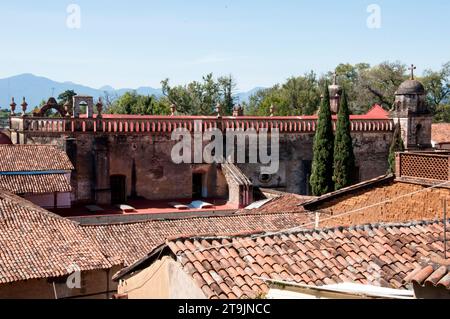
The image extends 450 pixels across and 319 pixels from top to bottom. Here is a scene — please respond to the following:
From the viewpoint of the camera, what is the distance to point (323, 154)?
3080 centimetres

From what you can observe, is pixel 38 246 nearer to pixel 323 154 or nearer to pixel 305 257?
pixel 305 257

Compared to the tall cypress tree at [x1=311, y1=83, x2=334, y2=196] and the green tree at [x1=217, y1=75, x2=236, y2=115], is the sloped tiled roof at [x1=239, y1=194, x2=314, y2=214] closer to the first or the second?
the tall cypress tree at [x1=311, y1=83, x2=334, y2=196]

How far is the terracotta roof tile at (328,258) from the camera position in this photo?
9.27 metres

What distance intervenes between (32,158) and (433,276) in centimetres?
2138

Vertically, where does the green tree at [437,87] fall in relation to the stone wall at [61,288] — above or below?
above

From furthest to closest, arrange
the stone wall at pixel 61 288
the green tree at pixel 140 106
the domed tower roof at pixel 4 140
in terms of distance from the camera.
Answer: the green tree at pixel 140 106
the domed tower roof at pixel 4 140
the stone wall at pixel 61 288

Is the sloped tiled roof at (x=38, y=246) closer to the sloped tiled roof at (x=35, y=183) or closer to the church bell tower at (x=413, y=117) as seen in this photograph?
the sloped tiled roof at (x=35, y=183)

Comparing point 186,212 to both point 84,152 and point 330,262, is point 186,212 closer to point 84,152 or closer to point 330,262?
point 84,152

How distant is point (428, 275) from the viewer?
296 inches

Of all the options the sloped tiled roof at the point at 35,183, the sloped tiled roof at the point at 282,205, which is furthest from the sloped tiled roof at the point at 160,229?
the sloped tiled roof at the point at 35,183

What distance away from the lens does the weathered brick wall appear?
567 inches

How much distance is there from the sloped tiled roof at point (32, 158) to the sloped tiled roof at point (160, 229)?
7299 millimetres
